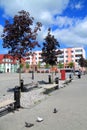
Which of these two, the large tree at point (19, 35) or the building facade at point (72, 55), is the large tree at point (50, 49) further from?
the building facade at point (72, 55)

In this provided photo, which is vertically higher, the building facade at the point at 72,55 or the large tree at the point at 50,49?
the building facade at the point at 72,55

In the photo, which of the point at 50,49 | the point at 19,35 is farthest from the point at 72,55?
the point at 19,35


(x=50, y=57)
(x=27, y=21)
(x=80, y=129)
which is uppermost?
(x=27, y=21)

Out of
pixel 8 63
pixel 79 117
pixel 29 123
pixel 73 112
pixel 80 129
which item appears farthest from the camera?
pixel 8 63

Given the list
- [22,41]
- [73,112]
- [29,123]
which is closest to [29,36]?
[22,41]

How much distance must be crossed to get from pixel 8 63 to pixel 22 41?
11964 cm

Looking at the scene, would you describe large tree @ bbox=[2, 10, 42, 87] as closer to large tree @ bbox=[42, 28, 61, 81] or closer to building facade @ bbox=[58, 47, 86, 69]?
large tree @ bbox=[42, 28, 61, 81]

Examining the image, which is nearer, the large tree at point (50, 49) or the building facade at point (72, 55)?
the large tree at point (50, 49)

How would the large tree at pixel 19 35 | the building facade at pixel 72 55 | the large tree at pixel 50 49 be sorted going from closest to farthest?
the large tree at pixel 19 35, the large tree at pixel 50 49, the building facade at pixel 72 55

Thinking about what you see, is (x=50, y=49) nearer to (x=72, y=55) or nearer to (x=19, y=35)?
(x=19, y=35)

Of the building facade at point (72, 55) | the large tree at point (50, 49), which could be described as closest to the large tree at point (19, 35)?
the large tree at point (50, 49)

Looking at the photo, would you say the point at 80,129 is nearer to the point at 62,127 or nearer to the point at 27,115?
the point at 62,127

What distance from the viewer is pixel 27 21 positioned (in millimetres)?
17672

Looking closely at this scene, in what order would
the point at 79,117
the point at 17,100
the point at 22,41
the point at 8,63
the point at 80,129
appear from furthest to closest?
the point at 8,63
the point at 22,41
the point at 17,100
the point at 79,117
the point at 80,129
